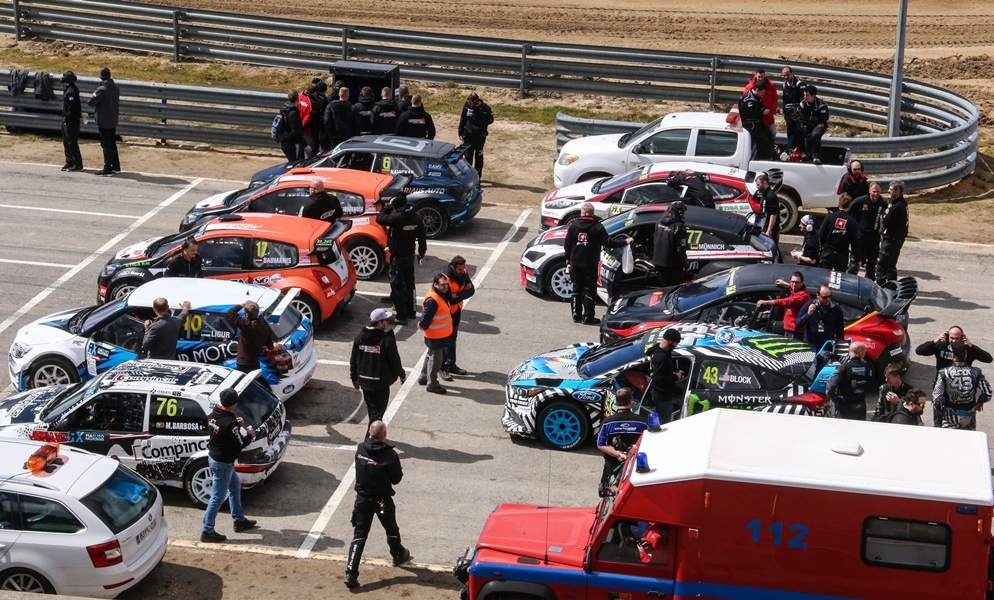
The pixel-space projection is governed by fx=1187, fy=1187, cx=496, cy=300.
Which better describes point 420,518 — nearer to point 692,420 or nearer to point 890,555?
point 692,420

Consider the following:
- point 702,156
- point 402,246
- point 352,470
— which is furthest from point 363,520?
point 702,156

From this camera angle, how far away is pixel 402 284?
1672 centimetres

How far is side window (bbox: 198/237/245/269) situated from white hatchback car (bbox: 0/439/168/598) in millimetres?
6443

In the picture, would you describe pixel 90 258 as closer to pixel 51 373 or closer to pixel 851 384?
pixel 51 373

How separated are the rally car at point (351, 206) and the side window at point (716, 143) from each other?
17.9ft

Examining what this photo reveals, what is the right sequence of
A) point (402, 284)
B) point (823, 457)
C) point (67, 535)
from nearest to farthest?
point (823, 457) → point (67, 535) → point (402, 284)

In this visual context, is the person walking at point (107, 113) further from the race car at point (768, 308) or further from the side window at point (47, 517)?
the side window at point (47, 517)

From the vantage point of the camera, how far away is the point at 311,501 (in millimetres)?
12344

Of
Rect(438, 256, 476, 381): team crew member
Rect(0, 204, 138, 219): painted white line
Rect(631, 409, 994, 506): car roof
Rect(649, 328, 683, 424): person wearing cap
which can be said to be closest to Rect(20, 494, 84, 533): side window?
Rect(631, 409, 994, 506): car roof

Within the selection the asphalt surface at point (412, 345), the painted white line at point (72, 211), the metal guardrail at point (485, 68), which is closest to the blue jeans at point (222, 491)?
the asphalt surface at point (412, 345)

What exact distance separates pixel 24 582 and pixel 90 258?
400 inches

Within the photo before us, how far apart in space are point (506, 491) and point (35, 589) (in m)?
4.67

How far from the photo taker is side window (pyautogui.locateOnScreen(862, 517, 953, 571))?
8.17 metres

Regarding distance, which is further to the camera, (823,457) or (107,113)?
(107,113)
